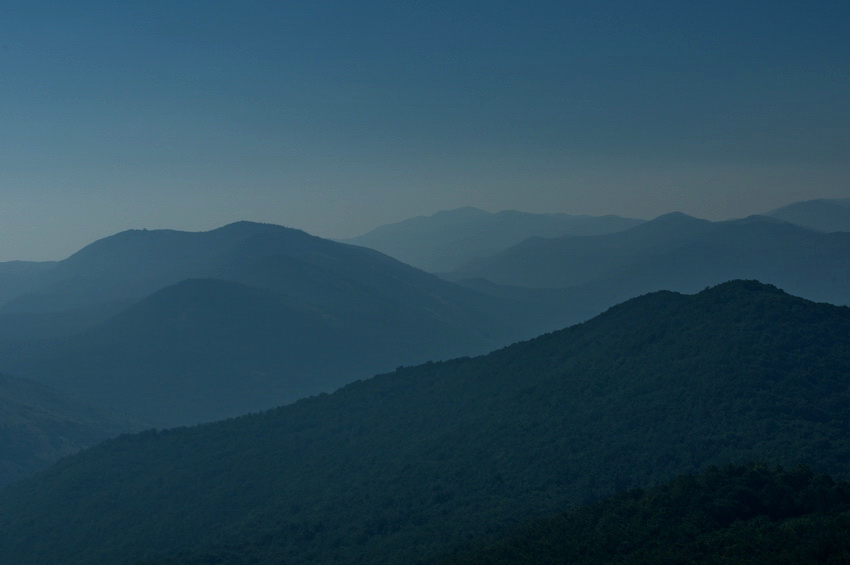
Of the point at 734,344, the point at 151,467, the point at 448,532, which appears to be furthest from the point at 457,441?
the point at 151,467

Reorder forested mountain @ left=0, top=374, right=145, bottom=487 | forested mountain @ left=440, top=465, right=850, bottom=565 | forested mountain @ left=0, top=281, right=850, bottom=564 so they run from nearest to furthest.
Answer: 1. forested mountain @ left=440, top=465, right=850, bottom=565
2. forested mountain @ left=0, top=281, right=850, bottom=564
3. forested mountain @ left=0, top=374, right=145, bottom=487

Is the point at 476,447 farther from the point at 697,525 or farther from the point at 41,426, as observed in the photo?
the point at 41,426

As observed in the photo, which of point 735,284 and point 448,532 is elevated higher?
point 735,284

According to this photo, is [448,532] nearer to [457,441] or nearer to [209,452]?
[457,441]

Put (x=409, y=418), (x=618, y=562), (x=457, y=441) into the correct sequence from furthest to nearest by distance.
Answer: (x=409, y=418)
(x=457, y=441)
(x=618, y=562)

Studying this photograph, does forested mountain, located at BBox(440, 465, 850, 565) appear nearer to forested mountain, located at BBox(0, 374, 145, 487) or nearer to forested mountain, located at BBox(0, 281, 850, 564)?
forested mountain, located at BBox(0, 281, 850, 564)

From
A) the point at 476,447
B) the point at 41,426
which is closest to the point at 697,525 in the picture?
the point at 476,447

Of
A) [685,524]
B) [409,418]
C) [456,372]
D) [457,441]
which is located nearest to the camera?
[685,524]

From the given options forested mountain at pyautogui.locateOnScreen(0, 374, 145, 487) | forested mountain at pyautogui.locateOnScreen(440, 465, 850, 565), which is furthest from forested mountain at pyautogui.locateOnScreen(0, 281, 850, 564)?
forested mountain at pyautogui.locateOnScreen(0, 374, 145, 487)

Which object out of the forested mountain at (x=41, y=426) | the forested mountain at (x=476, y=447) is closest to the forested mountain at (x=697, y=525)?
the forested mountain at (x=476, y=447)
